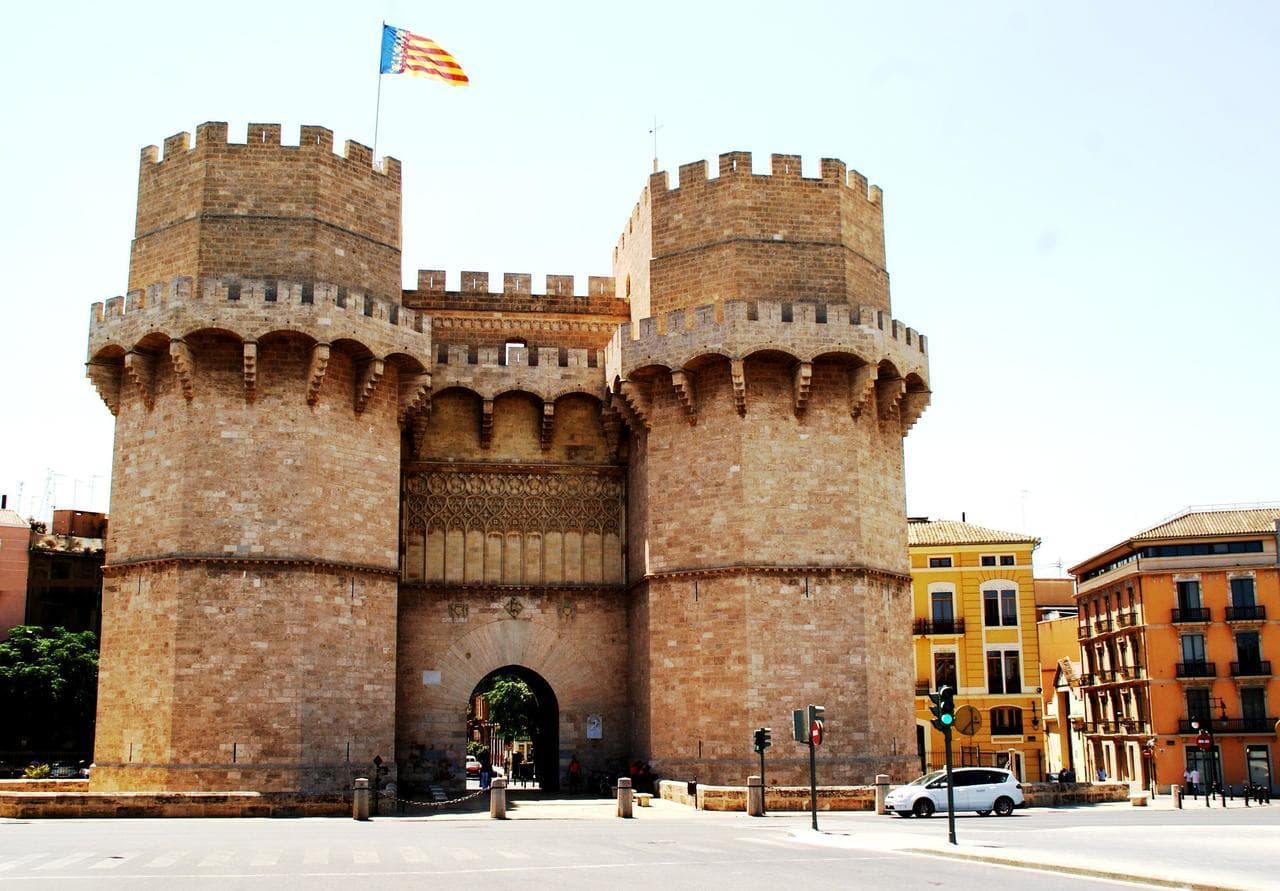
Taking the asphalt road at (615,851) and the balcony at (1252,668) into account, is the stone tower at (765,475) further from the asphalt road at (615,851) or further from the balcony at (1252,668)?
the balcony at (1252,668)

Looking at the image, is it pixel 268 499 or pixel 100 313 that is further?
pixel 100 313

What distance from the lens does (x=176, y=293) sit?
27.2m

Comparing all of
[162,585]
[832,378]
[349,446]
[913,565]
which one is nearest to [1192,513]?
[913,565]

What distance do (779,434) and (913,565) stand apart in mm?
20605

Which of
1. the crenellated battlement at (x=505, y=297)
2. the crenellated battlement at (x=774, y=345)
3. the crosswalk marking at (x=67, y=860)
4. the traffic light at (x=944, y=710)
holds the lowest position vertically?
the crosswalk marking at (x=67, y=860)

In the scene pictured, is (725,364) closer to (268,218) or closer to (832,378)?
(832,378)

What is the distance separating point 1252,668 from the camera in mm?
45375

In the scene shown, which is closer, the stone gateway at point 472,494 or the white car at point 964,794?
the white car at point 964,794

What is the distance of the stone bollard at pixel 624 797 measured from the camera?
79.0 feet

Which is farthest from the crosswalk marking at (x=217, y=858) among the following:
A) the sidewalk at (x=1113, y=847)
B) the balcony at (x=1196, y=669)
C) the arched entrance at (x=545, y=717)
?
the balcony at (x=1196, y=669)

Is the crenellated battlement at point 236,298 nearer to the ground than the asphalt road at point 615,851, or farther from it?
farther from it

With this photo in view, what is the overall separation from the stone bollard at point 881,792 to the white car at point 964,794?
0.28 ft

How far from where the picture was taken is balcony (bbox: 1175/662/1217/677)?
45.8m

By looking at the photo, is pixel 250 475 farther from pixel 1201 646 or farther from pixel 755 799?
pixel 1201 646
